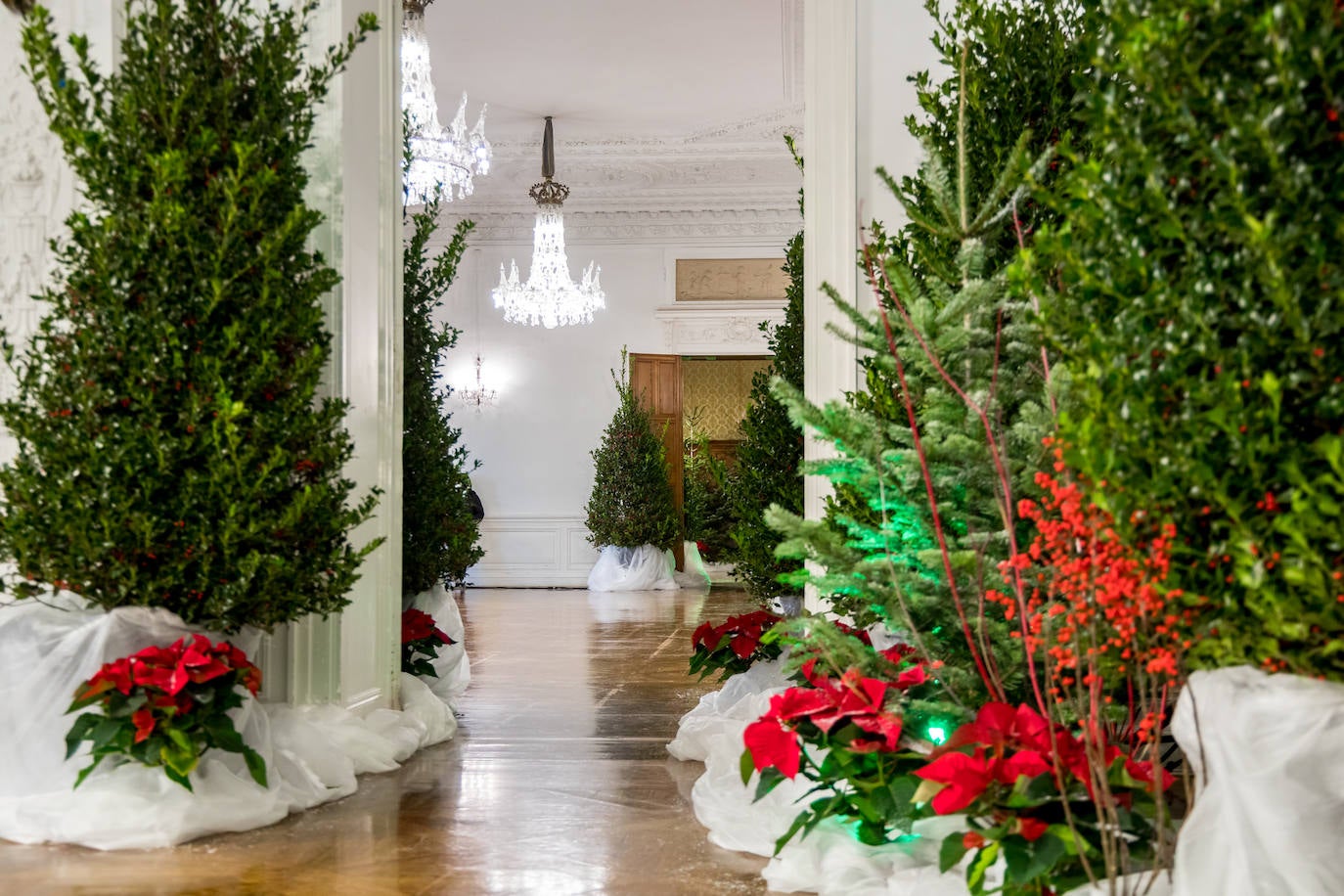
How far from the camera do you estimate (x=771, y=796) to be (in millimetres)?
3227

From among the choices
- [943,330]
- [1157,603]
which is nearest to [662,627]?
[943,330]

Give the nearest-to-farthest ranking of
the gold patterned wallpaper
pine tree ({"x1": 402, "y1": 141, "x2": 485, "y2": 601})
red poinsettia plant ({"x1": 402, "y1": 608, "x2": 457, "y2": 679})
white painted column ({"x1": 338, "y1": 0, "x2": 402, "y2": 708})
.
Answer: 1. white painted column ({"x1": 338, "y1": 0, "x2": 402, "y2": 708})
2. red poinsettia plant ({"x1": 402, "y1": 608, "x2": 457, "y2": 679})
3. pine tree ({"x1": 402, "y1": 141, "x2": 485, "y2": 601})
4. the gold patterned wallpaper

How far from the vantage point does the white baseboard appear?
13242 mm

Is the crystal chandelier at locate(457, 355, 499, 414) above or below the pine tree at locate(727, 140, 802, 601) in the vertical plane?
above

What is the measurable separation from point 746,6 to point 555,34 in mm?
1547

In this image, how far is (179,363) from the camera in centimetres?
329

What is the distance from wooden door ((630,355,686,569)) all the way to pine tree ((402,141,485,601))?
754cm

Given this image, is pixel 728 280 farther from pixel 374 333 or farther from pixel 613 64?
pixel 374 333

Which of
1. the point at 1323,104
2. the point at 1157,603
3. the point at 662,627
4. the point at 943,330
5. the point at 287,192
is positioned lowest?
the point at 662,627

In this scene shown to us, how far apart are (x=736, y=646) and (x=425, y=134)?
14.8ft

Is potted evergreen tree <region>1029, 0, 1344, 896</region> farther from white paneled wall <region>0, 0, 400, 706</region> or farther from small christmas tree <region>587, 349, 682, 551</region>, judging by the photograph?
small christmas tree <region>587, 349, 682, 551</region>

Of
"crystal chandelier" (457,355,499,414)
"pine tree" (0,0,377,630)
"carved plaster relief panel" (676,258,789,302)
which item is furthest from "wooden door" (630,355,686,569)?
"pine tree" (0,0,377,630)

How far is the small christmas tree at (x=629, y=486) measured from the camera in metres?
12.6

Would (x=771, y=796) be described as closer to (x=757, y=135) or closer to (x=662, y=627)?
(x=662, y=627)
